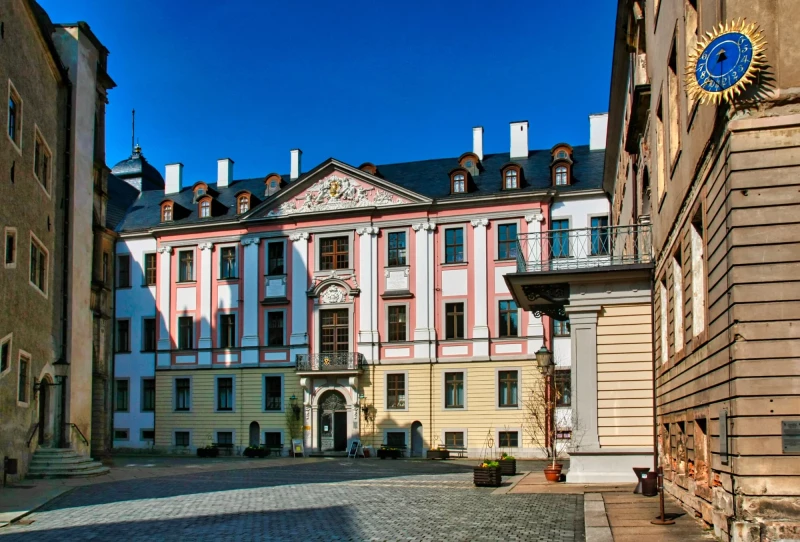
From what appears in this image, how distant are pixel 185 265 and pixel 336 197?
30.5ft

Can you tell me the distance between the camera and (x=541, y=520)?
1498cm

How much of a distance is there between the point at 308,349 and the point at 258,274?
4.67 m

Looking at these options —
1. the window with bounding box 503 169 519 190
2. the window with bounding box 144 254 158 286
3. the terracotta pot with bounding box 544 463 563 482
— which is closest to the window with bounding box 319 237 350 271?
the window with bounding box 503 169 519 190

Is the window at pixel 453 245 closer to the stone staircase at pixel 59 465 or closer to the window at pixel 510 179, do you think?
the window at pixel 510 179

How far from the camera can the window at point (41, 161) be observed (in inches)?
1044

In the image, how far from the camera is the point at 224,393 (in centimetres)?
4612

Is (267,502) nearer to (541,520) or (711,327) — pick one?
(541,520)

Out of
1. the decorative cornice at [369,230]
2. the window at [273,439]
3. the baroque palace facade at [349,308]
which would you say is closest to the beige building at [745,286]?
the baroque palace facade at [349,308]

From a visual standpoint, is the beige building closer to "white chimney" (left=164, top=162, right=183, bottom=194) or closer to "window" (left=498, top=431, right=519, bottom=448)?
"window" (left=498, top=431, right=519, bottom=448)

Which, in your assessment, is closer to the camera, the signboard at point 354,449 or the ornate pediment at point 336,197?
the signboard at point 354,449

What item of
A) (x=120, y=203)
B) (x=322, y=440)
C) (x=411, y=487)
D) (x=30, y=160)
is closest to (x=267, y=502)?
(x=411, y=487)

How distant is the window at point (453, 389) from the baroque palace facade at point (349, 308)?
0.21ft

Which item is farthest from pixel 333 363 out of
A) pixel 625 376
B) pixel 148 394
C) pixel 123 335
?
pixel 625 376

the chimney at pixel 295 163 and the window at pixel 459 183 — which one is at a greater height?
the chimney at pixel 295 163
